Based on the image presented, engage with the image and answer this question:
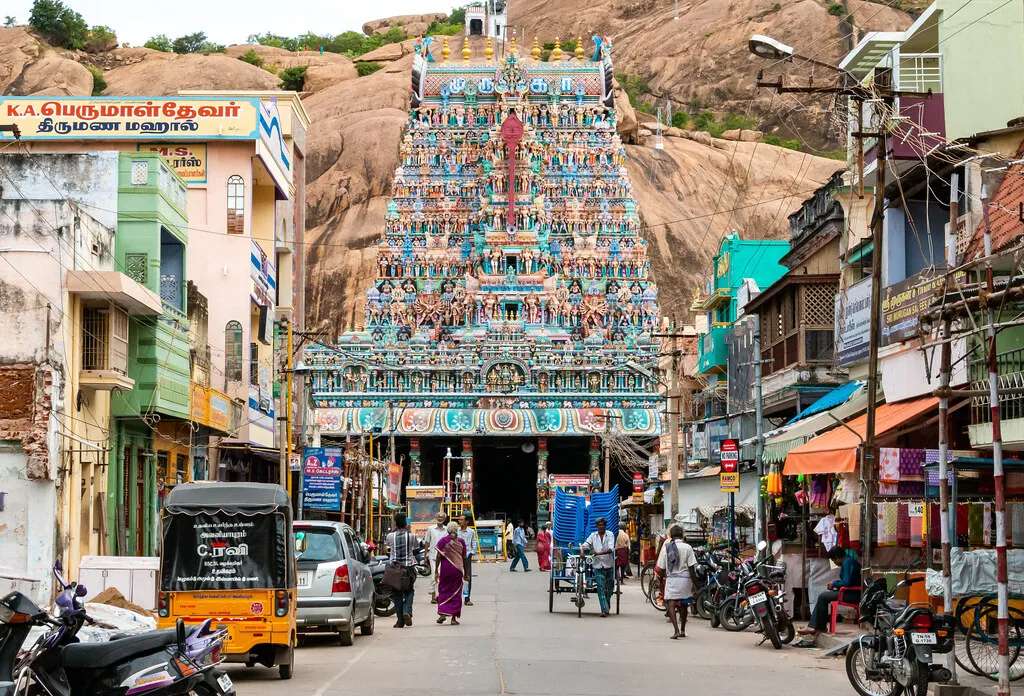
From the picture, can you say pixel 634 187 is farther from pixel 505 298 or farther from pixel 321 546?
pixel 321 546

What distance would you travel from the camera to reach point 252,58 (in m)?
132

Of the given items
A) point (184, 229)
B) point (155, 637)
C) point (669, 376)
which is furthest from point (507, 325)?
point (155, 637)

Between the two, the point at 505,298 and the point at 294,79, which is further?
the point at 294,79

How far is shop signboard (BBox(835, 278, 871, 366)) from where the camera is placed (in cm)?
2959

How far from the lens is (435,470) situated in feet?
273

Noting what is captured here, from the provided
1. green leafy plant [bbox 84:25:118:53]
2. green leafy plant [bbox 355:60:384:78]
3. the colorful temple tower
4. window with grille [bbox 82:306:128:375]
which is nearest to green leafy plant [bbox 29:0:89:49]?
green leafy plant [bbox 84:25:118:53]

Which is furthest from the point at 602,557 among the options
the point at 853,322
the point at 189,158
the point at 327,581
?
the point at 189,158

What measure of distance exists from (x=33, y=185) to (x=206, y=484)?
56.8 ft

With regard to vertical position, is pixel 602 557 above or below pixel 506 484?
below

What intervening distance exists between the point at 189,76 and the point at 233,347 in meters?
72.8

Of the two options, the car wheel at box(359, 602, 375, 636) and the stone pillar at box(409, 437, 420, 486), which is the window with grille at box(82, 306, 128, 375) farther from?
the stone pillar at box(409, 437, 420, 486)

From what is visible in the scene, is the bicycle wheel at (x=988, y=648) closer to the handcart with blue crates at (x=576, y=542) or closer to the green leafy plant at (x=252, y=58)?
the handcart with blue crates at (x=576, y=542)

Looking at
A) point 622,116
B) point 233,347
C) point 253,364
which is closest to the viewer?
point 233,347

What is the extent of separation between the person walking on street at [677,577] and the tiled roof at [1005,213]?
20.3 ft
